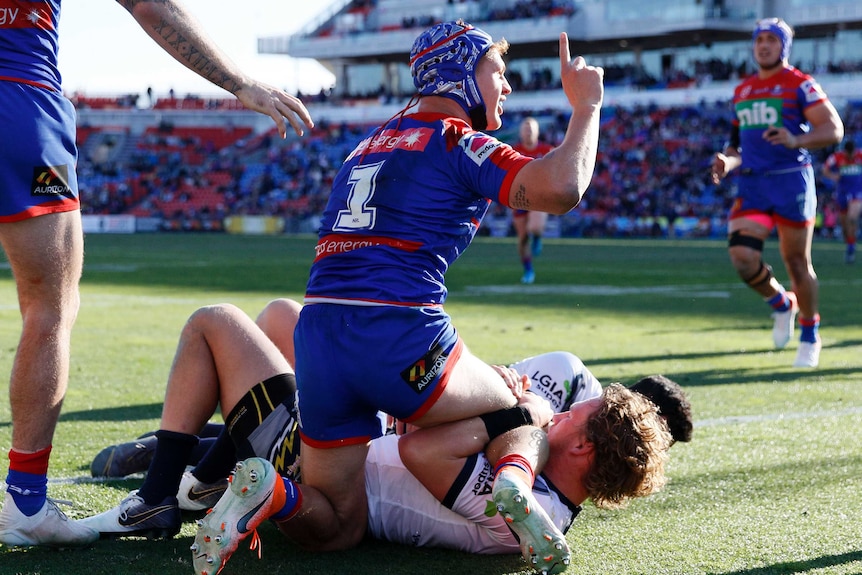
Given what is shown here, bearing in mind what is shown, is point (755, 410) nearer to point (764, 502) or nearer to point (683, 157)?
point (764, 502)

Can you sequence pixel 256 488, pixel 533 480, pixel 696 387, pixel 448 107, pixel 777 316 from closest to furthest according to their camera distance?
pixel 256 488 → pixel 533 480 → pixel 448 107 → pixel 696 387 → pixel 777 316

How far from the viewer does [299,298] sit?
42.3ft

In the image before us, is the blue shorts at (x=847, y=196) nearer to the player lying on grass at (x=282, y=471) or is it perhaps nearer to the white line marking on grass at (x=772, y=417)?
the white line marking on grass at (x=772, y=417)

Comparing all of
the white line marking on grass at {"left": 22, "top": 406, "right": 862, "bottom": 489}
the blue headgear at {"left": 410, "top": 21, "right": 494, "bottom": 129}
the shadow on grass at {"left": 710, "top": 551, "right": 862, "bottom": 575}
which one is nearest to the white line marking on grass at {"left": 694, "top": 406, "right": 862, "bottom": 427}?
the white line marking on grass at {"left": 22, "top": 406, "right": 862, "bottom": 489}

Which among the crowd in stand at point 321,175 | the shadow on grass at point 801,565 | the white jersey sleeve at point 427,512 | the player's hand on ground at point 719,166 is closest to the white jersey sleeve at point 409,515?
the white jersey sleeve at point 427,512

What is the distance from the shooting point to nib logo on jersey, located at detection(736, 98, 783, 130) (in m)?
8.77

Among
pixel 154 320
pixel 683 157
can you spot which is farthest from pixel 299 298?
pixel 683 157

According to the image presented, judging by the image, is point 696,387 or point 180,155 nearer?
point 696,387

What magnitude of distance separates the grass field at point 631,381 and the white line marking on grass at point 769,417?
0.02 meters

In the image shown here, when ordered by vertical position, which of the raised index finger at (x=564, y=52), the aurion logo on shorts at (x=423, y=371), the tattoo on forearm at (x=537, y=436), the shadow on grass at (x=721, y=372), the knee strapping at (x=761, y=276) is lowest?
→ the shadow on grass at (x=721, y=372)

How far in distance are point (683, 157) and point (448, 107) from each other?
1605 inches

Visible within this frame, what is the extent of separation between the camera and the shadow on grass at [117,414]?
5742mm

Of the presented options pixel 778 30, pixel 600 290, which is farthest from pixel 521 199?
pixel 600 290

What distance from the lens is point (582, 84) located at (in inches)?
132
